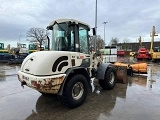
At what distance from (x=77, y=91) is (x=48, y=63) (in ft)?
4.75

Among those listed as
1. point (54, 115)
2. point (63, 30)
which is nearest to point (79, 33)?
point (63, 30)

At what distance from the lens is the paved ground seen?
17.0 ft

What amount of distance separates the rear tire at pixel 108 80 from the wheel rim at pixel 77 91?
1.90 metres

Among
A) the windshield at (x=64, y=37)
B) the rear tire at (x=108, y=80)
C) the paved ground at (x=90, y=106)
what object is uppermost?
the windshield at (x=64, y=37)

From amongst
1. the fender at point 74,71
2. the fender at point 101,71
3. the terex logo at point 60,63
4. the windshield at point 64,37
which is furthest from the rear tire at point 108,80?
the terex logo at point 60,63

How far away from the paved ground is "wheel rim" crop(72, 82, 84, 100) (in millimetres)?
340

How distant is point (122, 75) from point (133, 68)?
2.80m

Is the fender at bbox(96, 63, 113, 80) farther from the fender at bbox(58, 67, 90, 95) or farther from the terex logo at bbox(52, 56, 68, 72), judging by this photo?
the terex logo at bbox(52, 56, 68, 72)

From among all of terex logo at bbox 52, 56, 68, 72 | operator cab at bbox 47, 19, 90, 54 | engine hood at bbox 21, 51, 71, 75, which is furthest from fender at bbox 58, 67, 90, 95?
operator cab at bbox 47, 19, 90, 54

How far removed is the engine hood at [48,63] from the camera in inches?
206

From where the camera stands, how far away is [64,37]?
20.5ft

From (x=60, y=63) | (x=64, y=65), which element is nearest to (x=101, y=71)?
(x=64, y=65)

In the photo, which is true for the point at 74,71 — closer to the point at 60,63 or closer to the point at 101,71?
the point at 60,63

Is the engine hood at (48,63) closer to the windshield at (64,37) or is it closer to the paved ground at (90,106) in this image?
the windshield at (64,37)
